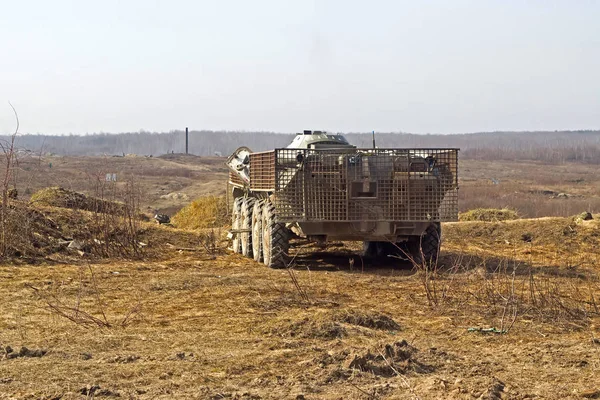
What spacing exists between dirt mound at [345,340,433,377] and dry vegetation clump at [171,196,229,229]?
47.9 feet

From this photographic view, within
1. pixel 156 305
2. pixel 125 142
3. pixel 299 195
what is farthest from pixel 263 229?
pixel 125 142

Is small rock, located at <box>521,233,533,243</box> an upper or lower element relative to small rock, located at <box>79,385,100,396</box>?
lower

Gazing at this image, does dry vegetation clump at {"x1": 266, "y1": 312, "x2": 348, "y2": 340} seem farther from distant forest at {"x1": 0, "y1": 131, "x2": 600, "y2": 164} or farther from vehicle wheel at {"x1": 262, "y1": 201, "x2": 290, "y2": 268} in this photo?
distant forest at {"x1": 0, "y1": 131, "x2": 600, "y2": 164}

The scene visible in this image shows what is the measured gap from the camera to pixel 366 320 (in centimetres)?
805

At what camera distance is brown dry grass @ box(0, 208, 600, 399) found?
5875mm

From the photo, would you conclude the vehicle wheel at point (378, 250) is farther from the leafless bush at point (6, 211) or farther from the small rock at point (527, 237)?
the leafless bush at point (6, 211)

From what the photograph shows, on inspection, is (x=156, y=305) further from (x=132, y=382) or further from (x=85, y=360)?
(x=132, y=382)

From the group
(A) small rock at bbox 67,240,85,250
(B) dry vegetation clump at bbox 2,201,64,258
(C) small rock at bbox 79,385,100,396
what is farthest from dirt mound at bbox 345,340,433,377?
(A) small rock at bbox 67,240,85,250

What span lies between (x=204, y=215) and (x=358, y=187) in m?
10.2

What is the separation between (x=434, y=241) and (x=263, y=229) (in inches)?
107

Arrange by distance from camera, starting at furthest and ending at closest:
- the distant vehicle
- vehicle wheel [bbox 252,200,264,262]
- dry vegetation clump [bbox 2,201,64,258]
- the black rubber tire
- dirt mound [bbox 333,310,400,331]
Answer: the black rubber tire → vehicle wheel [bbox 252,200,264,262] → dry vegetation clump [bbox 2,201,64,258] → the distant vehicle → dirt mound [bbox 333,310,400,331]

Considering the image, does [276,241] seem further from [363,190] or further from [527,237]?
[527,237]

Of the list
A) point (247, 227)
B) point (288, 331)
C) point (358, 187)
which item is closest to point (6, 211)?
point (247, 227)

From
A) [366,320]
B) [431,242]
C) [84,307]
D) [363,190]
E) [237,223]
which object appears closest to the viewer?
[366,320]
